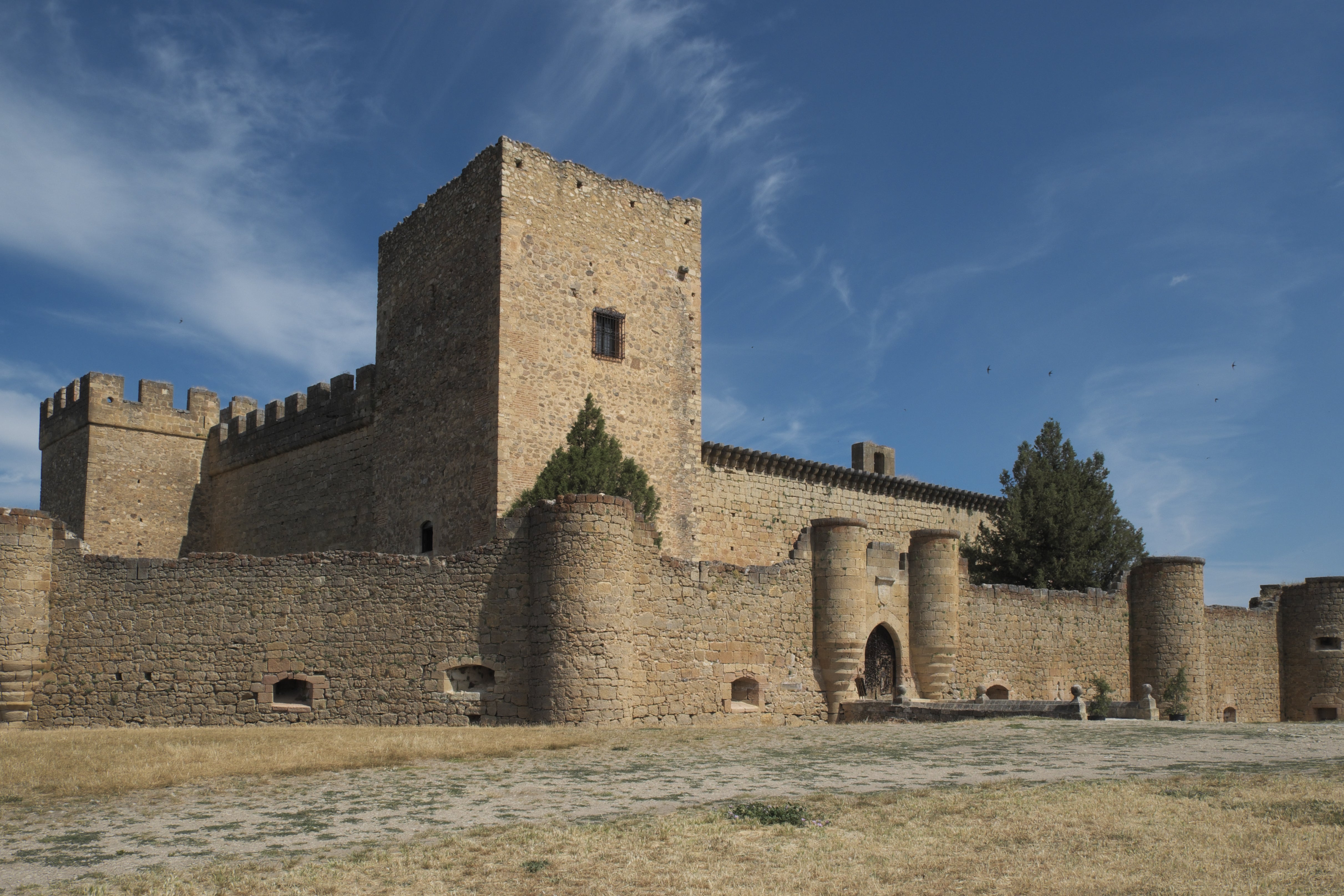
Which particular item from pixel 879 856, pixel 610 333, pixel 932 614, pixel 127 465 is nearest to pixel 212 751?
pixel 879 856

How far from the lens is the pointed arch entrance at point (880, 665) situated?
20.5 meters

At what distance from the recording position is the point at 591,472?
2098 cm

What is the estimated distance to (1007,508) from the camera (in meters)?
31.9

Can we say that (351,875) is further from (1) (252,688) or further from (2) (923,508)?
(2) (923,508)

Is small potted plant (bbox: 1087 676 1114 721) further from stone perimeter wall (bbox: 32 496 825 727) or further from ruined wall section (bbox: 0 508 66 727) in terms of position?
ruined wall section (bbox: 0 508 66 727)

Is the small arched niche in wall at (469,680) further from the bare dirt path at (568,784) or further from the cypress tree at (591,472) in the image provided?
the cypress tree at (591,472)

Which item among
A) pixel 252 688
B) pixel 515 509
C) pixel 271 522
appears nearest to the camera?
pixel 252 688

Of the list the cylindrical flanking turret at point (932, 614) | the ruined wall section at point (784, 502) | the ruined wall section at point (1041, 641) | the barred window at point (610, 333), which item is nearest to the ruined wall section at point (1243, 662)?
the ruined wall section at point (1041, 641)

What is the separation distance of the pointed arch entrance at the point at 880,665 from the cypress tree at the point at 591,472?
15.3 ft

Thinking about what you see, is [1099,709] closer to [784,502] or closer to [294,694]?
[784,502]

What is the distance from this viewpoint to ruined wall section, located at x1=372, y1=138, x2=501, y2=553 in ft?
73.7

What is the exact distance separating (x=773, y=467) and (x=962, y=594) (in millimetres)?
6714

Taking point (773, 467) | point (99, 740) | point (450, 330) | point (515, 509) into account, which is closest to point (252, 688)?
point (99, 740)

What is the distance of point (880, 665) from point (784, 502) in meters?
7.60
